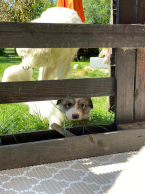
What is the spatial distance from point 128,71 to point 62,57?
3.66ft

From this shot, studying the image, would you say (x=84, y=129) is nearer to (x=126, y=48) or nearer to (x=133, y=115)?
(x=133, y=115)

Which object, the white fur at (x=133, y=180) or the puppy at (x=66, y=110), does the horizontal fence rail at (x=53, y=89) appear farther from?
the white fur at (x=133, y=180)

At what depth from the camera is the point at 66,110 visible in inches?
119

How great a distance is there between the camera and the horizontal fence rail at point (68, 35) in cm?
213

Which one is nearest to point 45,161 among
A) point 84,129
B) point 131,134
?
point 84,129

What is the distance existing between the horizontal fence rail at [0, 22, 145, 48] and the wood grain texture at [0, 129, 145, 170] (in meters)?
0.80

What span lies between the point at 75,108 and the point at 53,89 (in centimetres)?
70

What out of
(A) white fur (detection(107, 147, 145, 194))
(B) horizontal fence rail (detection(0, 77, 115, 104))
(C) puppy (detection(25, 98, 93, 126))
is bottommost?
(C) puppy (detection(25, 98, 93, 126))

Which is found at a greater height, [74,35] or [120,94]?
[74,35]

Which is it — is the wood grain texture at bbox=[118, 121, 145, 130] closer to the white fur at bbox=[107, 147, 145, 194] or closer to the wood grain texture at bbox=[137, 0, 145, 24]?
the wood grain texture at bbox=[137, 0, 145, 24]

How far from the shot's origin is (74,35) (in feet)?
7.53

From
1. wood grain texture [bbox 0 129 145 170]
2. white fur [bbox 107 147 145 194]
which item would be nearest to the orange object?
wood grain texture [bbox 0 129 145 170]

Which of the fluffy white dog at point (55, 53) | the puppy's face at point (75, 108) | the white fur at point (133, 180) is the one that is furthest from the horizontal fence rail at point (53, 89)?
the white fur at point (133, 180)

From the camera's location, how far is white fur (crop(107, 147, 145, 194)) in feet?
2.90
